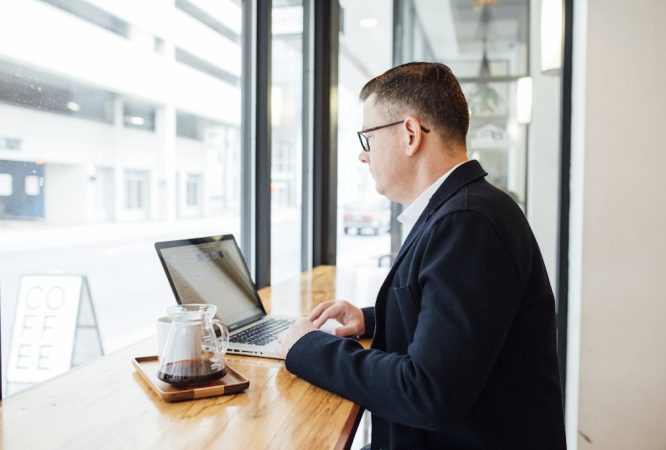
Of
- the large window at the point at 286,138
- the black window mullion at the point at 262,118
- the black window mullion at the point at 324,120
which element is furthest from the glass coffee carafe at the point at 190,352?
the black window mullion at the point at 324,120

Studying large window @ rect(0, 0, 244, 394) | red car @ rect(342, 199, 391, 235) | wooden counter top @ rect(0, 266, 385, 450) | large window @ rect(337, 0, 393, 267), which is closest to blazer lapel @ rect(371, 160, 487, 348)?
wooden counter top @ rect(0, 266, 385, 450)

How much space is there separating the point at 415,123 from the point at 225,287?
0.71 meters

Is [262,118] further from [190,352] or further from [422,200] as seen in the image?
[190,352]

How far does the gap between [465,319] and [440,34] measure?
3.28m

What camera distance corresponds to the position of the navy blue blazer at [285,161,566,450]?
89 cm

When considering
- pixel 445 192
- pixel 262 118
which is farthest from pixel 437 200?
pixel 262 118

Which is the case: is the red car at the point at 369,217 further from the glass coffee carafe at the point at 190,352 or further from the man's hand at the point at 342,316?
the glass coffee carafe at the point at 190,352

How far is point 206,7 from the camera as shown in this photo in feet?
6.65

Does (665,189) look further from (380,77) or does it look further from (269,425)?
(269,425)

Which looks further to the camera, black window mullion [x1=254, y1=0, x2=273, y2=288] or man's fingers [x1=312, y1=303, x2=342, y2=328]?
black window mullion [x1=254, y1=0, x2=273, y2=288]

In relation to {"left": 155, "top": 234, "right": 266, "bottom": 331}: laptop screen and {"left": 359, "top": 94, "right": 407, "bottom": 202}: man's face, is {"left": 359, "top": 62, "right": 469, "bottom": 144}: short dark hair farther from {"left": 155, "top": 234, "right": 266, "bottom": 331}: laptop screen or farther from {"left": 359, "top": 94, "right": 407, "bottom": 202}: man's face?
{"left": 155, "top": 234, "right": 266, "bottom": 331}: laptop screen

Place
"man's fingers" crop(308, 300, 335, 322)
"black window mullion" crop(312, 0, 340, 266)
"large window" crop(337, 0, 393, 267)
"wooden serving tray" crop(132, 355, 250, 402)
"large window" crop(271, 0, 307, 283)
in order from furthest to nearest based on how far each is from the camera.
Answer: "large window" crop(337, 0, 393, 267) → "black window mullion" crop(312, 0, 340, 266) → "large window" crop(271, 0, 307, 283) → "man's fingers" crop(308, 300, 335, 322) → "wooden serving tray" crop(132, 355, 250, 402)

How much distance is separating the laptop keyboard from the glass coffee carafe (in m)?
0.30

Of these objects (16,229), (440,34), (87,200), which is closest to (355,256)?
(440,34)
